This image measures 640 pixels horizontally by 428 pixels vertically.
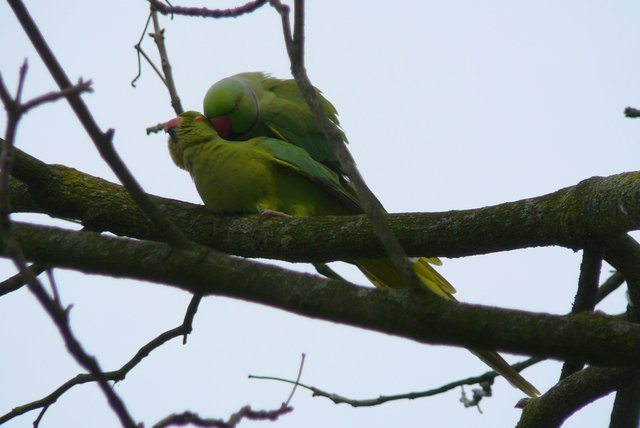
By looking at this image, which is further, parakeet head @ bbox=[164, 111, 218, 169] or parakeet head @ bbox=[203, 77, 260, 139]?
parakeet head @ bbox=[203, 77, 260, 139]

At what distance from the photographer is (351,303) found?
2104 mm

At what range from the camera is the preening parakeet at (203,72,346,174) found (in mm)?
4785

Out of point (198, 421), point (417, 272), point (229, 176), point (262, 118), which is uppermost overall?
point (262, 118)

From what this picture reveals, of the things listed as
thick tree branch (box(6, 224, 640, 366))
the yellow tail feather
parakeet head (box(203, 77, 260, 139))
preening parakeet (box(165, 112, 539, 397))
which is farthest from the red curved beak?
thick tree branch (box(6, 224, 640, 366))

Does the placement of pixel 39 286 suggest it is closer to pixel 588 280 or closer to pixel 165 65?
pixel 588 280

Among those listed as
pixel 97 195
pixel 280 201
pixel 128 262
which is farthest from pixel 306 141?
pixel 128 262

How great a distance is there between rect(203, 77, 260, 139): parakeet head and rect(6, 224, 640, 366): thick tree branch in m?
2.36

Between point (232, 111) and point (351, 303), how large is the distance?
9.42ft

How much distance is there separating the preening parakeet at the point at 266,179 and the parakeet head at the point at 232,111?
0.22 meters

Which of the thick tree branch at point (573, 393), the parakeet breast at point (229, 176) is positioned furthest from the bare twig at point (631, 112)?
the parakeet breast at point (229, 176)

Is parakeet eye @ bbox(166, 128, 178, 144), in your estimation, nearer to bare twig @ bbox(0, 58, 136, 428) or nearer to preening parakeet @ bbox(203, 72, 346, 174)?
preening parakeet @ bbox(203, 72, 346, 174)

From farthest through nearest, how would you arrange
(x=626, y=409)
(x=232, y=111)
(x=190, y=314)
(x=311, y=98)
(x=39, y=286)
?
(x=232, y=111), (x=190, y=314), (x=626, y=409), (x=311, y=98), (x=39, y=286)

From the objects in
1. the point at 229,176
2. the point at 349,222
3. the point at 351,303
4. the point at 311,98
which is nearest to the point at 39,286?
the point at 351,303

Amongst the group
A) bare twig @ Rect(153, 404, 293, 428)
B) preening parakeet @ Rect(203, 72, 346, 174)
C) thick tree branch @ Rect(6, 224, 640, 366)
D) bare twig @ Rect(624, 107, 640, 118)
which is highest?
preening parakeet @ Rect(203, 72, 346, 174)
